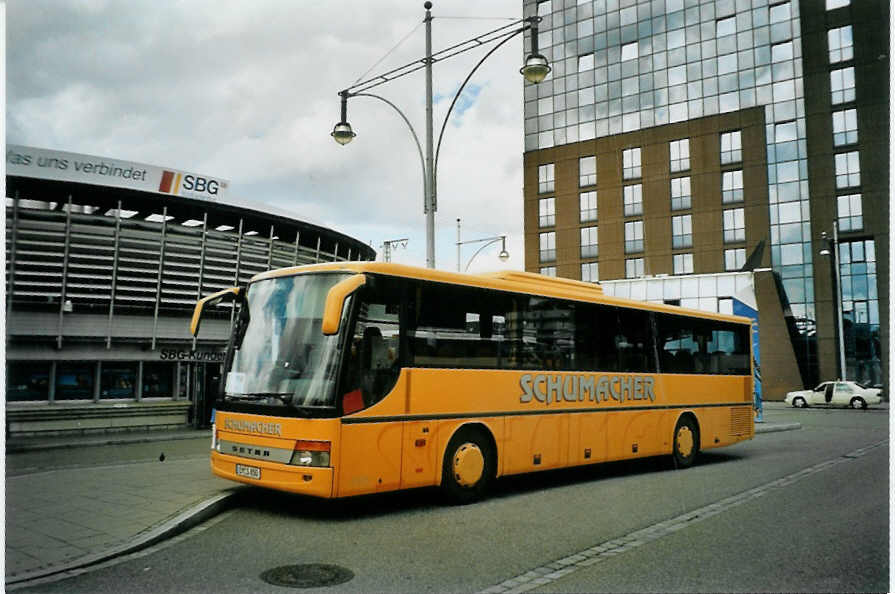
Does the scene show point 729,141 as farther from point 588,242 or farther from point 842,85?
point 588,242

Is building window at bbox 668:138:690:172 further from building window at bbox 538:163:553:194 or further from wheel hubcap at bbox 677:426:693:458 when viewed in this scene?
wheel hubcap at bbox 677:426:693:458

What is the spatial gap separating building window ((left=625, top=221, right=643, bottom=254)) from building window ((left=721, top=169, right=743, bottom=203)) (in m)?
6.44

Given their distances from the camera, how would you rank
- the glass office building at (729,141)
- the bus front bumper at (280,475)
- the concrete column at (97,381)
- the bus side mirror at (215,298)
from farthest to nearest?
the glass office building at (729,141) → the concrete column at (97,381) → the bus side mirror at (215,298) → the bus front bumper at (280,475)

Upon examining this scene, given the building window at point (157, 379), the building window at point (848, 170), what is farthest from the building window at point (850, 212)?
the building window at point (157, 379)

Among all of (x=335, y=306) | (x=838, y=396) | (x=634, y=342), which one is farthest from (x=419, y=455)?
(x=838, y=396)

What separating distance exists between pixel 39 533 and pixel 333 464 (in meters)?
2.86

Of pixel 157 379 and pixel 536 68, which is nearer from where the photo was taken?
pixel 536 68

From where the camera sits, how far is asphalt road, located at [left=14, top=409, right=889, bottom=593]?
237 inches

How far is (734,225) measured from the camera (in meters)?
55.0

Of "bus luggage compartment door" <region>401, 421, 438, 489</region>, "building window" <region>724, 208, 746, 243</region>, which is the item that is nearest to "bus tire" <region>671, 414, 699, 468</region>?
"bus luggage compartment door" <region>401, 421, 438, 489</region>

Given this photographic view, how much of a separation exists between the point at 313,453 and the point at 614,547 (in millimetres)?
3256

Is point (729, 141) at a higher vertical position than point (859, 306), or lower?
higher

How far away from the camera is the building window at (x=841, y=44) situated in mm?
52281

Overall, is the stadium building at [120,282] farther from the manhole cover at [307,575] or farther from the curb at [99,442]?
the manhole cover at [307,575]
